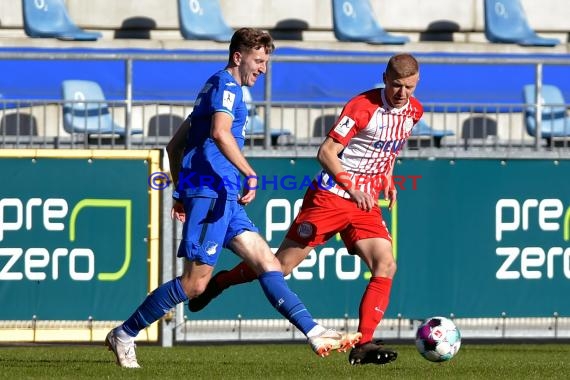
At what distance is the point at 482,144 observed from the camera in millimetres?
13188

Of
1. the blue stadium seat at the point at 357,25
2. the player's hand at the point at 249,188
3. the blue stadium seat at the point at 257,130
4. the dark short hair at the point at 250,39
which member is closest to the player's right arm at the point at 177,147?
the dark short hair at the point at 250,39

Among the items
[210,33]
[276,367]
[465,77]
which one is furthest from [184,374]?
[210,33]

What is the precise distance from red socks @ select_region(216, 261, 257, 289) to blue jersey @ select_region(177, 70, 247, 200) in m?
1.29

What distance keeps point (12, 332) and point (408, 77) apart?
4.18m

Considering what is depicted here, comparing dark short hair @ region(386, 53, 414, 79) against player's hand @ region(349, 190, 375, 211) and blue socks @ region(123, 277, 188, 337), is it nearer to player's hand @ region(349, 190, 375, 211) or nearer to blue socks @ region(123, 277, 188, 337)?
player's hand @ region(349, 190, 375, 211)

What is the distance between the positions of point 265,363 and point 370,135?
169cm

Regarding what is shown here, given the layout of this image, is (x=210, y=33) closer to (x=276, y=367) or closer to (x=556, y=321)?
(x=556, y=321)

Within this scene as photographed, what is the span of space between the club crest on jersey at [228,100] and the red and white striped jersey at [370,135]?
110 cm

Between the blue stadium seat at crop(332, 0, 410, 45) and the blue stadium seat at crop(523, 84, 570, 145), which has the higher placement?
the blue stadium seat at crop(332, 0, 410, 45)

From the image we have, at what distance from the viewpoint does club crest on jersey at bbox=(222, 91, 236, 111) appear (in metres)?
8.64

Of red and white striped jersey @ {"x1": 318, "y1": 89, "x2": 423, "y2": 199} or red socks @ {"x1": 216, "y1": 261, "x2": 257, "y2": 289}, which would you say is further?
red socks @ {"x1": 216, "y1": 261, "x2": 257, "y2": 289}

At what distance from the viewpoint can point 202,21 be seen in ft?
68.9

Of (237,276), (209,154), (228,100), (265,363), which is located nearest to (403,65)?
(228,100)

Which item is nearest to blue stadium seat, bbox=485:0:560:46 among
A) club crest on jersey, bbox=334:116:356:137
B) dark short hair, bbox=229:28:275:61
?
club crest on jersey, bbox=334:116:356:137
